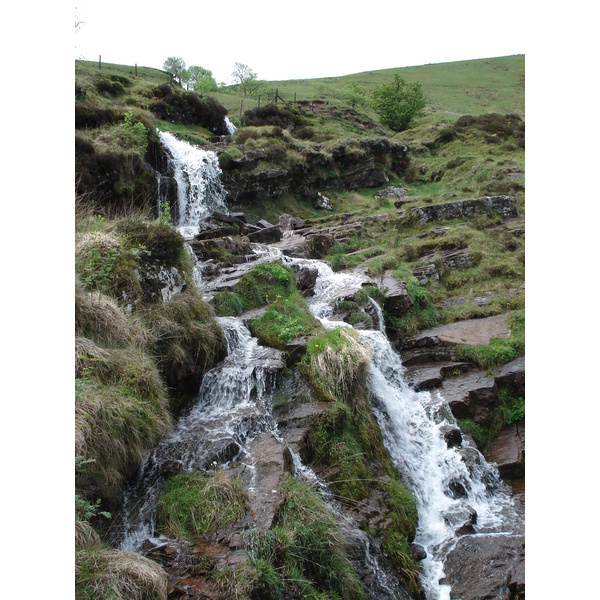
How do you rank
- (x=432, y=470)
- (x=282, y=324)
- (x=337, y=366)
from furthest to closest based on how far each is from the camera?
(x=282, y=324), (x=432, y=470), (x=337, y=366)

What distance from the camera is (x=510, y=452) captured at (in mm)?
8977

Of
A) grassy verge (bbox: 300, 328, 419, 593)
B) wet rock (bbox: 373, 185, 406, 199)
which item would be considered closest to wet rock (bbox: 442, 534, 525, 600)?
grassy verge (bbox: 300, 328, 419, 593)

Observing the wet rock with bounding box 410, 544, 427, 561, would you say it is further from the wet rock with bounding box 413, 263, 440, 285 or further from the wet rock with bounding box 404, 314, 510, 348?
the wet rock with bounding box 413, 263, 440, 285

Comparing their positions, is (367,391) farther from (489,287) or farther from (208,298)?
(489,287)

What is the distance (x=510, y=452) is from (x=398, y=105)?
118 ft

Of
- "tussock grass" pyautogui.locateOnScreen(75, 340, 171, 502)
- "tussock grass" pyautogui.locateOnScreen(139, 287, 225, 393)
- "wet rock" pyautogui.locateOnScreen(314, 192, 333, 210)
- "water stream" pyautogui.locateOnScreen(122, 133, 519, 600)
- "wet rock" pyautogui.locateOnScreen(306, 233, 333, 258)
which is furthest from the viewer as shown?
"wet rock" pyautogui.locateOnScreen(314, 192, 333, 210)

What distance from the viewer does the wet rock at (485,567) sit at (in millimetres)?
5785

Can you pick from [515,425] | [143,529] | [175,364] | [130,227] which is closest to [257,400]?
[175,364]

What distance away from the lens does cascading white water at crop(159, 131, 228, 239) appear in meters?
18.1

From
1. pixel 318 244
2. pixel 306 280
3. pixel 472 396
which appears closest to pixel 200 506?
pixel 472 396

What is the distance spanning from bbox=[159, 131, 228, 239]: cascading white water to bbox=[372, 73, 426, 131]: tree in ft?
77.5

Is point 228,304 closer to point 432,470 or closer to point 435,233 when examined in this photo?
point 432,470

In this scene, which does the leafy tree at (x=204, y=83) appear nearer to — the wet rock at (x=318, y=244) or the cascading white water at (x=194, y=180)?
the cascading white water at (x=194, y=180)

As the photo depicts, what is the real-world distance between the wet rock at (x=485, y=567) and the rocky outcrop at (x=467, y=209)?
546 inches
